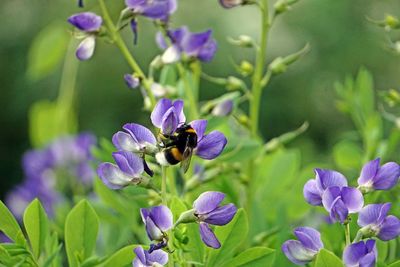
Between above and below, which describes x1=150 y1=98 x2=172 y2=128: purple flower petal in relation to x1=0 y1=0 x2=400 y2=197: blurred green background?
above

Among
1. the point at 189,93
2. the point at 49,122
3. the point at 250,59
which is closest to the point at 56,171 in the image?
the point at 49,122

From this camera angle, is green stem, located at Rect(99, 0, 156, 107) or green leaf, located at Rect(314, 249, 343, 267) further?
green stem, located at Rect(99, 0, 156, 107)

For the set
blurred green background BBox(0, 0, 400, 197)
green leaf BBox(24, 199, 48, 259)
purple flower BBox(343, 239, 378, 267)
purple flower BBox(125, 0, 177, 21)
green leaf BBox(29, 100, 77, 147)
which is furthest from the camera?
blurred green background BBox(0, 0, 400, 197)

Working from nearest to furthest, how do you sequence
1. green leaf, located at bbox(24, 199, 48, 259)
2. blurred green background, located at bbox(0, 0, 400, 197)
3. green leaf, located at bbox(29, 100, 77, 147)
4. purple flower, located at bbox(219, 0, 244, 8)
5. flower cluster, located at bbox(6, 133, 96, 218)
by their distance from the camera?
green leaf, located at bbox(24, 199, 48, 259) < purple flower, located at bbox(219, 0, 244, 8) < flower cluster, located at bbox(6, 133, 96, 218) < green leaf, located at bbox(29, 100, 77, 147) < blurred green background, located at bbox(0, 0, 400, 197)

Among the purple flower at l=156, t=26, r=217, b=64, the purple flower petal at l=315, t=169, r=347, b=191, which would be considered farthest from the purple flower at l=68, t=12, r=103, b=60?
the purple flower petal at l=315, t=169, r=347, b=191

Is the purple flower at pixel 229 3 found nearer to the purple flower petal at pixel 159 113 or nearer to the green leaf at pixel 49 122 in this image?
the purple flower petal at pixel 159 113

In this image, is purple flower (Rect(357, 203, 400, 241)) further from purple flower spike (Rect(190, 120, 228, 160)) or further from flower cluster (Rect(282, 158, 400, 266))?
purple flower spike (Rect(190, 120, 228, 160))

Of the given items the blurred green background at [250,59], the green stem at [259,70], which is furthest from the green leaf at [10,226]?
the blurred green background at [250,59]

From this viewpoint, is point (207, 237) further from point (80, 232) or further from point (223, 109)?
point (223, 109)
